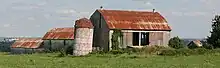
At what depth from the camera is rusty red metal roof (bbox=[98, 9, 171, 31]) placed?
6278 centimetres

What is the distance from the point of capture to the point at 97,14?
6512 cm

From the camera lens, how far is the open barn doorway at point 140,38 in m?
65.1

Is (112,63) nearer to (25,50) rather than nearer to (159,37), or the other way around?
(159,37)

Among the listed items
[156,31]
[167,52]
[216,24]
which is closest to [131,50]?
[167,52]

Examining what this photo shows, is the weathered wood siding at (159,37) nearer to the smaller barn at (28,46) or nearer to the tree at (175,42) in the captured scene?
the tree at (175,42)

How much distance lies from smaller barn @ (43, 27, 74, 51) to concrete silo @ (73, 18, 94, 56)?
13974 mm

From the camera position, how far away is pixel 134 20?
64.3 meters

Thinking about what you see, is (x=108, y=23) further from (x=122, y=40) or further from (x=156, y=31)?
(x=156, y=31)

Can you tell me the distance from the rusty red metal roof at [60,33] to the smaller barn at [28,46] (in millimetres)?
2655

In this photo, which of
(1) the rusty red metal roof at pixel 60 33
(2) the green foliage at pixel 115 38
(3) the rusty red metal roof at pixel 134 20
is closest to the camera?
(2) the green foliage at pixel 115 38

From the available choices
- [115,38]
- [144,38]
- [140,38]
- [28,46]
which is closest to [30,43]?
[28,46]

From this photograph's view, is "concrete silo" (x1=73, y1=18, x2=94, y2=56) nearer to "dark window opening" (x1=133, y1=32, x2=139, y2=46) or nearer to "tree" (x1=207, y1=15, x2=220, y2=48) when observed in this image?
"dark window opening" (x1=133, y1=32, x2=139, y2=46)

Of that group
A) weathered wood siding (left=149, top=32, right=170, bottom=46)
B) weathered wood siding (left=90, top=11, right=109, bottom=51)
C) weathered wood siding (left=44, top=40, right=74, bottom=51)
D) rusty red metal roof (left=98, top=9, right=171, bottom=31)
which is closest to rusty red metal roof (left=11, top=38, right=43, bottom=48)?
weathered wood siding (left=44, top=40, right=74, bottom=51)

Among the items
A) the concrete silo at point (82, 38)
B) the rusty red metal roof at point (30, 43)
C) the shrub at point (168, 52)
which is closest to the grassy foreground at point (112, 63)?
the shrub at point (168, 52)
